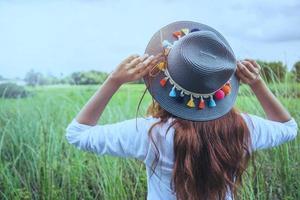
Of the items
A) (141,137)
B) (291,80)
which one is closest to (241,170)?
(141,137)

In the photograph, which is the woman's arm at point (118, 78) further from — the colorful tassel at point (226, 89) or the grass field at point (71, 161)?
the grass field at point (71, 161)

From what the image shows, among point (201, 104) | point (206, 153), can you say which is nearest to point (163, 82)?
point (201, 104)

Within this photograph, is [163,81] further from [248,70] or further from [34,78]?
[34,78]

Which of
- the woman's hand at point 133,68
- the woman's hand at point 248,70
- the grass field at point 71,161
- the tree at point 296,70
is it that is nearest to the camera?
the woman's hand at point 133,68

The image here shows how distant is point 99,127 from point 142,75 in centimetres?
17

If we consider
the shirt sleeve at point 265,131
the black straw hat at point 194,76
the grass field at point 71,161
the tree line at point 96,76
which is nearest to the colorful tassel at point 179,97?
the black straw hat at point 194,76

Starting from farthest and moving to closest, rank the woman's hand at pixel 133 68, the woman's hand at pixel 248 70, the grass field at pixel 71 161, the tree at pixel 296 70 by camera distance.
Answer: the tree at pixel 296 70 → the grass field at pixel 71 161 → the woman's hand at pixel 248 70 → the woman's hand at pixel 133 68

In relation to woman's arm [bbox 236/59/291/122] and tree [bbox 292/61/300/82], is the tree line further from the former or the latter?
woman's arm [bbox 236/59/291/122]

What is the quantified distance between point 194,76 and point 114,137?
0.24m

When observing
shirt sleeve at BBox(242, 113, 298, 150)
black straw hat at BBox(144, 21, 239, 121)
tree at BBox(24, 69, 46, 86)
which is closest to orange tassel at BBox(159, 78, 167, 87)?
black straw hat at BBox(144, 21, 239, 121)

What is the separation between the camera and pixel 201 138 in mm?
1462

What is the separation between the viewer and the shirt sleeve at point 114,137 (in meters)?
1.43

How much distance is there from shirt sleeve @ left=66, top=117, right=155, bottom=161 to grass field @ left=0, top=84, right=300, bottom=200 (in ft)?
3.53

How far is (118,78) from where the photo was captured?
1.38 meters
